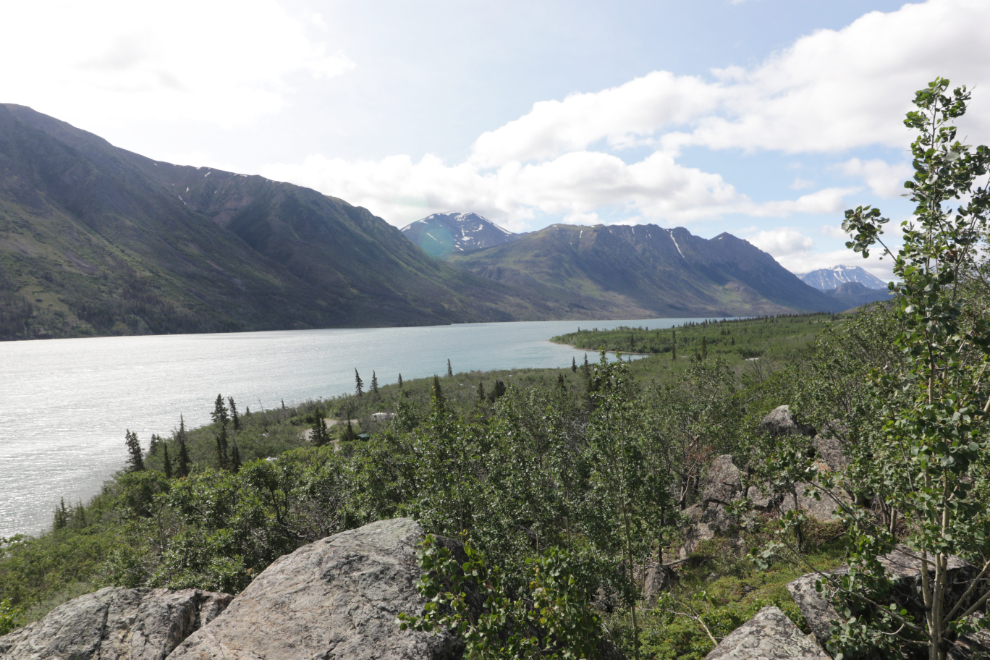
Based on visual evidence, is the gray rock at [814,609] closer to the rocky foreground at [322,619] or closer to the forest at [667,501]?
the rocky foreground at [322,619]

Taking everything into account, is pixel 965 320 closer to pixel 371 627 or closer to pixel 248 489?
pixel 371 627

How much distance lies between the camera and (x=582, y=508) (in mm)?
16344

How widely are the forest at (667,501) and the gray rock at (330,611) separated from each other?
1.26 metres

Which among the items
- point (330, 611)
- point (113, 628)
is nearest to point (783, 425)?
point (330, 611)

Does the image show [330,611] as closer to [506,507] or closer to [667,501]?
[506,507]

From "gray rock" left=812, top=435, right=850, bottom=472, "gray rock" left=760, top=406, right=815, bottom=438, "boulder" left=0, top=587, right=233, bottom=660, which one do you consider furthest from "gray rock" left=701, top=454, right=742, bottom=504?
"boulder" left=0, top=587, right=233, bottom=660

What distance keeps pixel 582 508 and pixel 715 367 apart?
101ft

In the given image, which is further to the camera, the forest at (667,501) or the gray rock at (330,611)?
the gray rock at (330,611)

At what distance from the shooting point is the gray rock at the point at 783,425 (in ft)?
102

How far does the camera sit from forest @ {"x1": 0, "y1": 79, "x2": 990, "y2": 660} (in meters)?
5.45

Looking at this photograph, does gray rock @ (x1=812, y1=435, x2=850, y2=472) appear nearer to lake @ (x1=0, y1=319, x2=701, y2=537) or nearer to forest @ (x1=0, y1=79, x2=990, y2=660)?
forest @ (x1=0, y1=79, x2=990, y2=660)

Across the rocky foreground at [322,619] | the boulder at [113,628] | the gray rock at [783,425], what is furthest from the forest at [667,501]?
the boulder at [113,628]

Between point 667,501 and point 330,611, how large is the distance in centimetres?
1688

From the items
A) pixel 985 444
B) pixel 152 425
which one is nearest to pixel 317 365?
pixel 152 425
